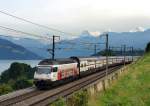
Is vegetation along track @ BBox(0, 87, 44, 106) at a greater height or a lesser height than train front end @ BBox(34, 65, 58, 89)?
lesser

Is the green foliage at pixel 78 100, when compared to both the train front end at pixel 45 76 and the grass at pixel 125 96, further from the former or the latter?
the train front end at pixel 45 76

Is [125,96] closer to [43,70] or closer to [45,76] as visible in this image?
[45,76]

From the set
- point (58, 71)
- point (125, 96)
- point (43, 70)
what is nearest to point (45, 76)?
point (43, 70)

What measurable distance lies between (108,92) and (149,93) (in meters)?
4.06

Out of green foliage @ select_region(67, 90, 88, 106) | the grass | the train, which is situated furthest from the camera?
the train

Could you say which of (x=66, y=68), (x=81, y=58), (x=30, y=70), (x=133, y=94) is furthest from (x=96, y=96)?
(x=30, y=70)

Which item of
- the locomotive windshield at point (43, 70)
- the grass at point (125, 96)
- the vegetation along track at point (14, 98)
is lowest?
the vegetation along track at point (14, 98)

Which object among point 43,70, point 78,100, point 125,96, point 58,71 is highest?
point 43,70

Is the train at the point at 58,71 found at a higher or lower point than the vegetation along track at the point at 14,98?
higher

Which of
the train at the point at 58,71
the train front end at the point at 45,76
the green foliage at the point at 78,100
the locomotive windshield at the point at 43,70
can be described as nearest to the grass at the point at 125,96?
the green foliage at the point at 78,100

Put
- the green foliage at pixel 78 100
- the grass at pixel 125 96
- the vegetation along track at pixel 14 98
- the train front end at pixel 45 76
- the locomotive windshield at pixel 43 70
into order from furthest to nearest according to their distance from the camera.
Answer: the locomotive windshield at pixel 43 70
the train front end at pixel 45 76
the vegetation along track at pixel 14 98
the grass at pixel 125 96
the green foliage at pixel 78 100

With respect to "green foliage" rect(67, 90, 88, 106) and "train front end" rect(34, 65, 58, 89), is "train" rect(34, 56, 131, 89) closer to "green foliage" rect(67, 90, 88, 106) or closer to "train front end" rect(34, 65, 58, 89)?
"train front end" rect(34, 65, 58, 89)

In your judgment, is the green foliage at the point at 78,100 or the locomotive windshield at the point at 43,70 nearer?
the green foliage at the point at 78,100

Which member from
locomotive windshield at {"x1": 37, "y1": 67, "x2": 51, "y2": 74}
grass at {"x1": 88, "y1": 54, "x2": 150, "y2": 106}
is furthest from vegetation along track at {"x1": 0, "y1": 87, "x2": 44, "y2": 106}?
grass at {"x1": 88, "y1": 54, "x2": 150, "y2": 106}
